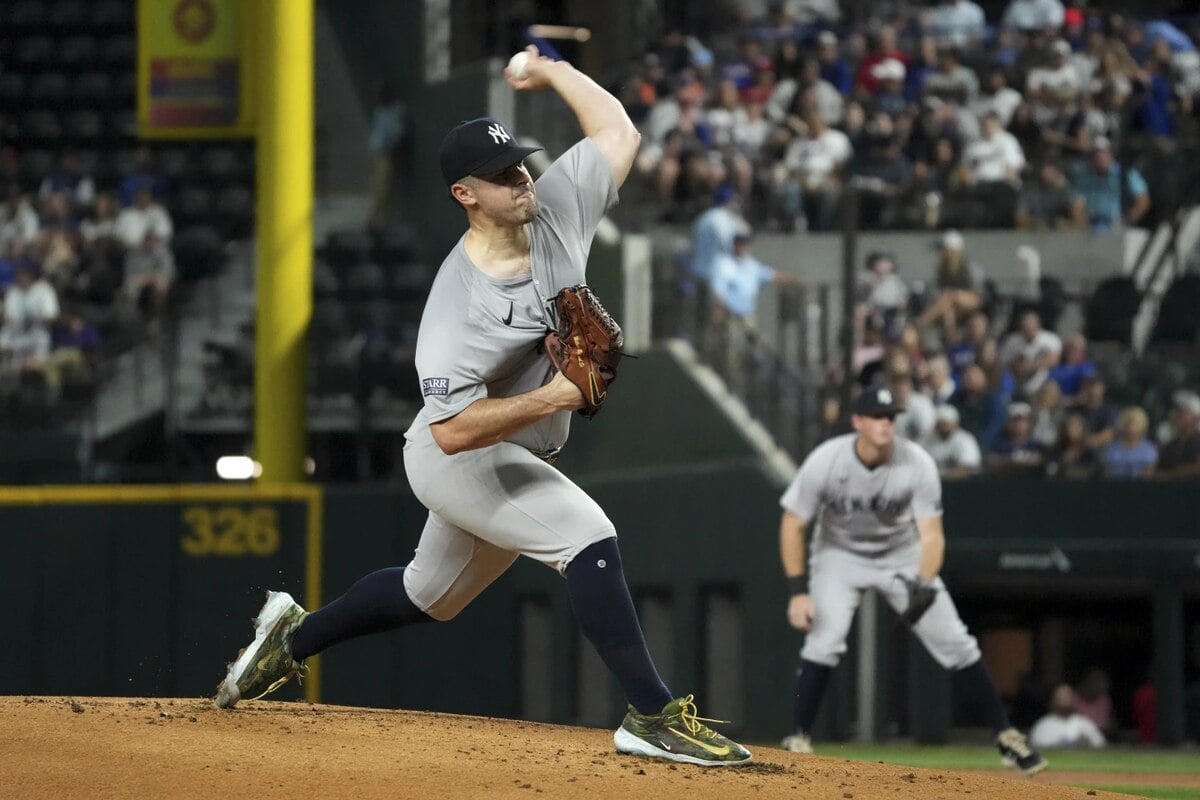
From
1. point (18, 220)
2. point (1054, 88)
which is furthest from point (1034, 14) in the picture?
point (18, 220)

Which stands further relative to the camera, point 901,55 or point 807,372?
point 901,55

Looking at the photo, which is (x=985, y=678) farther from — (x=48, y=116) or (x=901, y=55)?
(x=48, y=116)

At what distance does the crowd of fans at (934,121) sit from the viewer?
49.3 ft

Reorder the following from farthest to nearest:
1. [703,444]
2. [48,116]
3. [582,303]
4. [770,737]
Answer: [48,116] < [703,444] < [770,737] < [582,303]

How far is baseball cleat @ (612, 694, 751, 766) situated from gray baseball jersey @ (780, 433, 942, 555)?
436cm

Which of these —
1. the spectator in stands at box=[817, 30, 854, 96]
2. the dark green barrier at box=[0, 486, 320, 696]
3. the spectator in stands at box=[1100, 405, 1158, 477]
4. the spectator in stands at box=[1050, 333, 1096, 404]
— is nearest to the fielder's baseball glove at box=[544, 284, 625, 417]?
the dark green barrier at box=[0, 486, 320, 696]

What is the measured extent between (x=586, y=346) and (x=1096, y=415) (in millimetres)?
8276

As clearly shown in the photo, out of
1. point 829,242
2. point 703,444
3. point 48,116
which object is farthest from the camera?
point 48,116

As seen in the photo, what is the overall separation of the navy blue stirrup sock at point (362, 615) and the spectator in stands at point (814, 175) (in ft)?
30.3

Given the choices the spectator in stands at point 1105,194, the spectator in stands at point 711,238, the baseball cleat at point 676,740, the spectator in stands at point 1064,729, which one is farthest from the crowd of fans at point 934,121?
the baseball cleat at point 676,740

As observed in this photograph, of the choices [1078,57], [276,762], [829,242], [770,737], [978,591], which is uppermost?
[1078,57]

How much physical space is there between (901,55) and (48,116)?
8.33m

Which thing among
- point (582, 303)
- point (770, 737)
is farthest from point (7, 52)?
point (582, 303)

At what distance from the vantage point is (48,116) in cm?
1989
